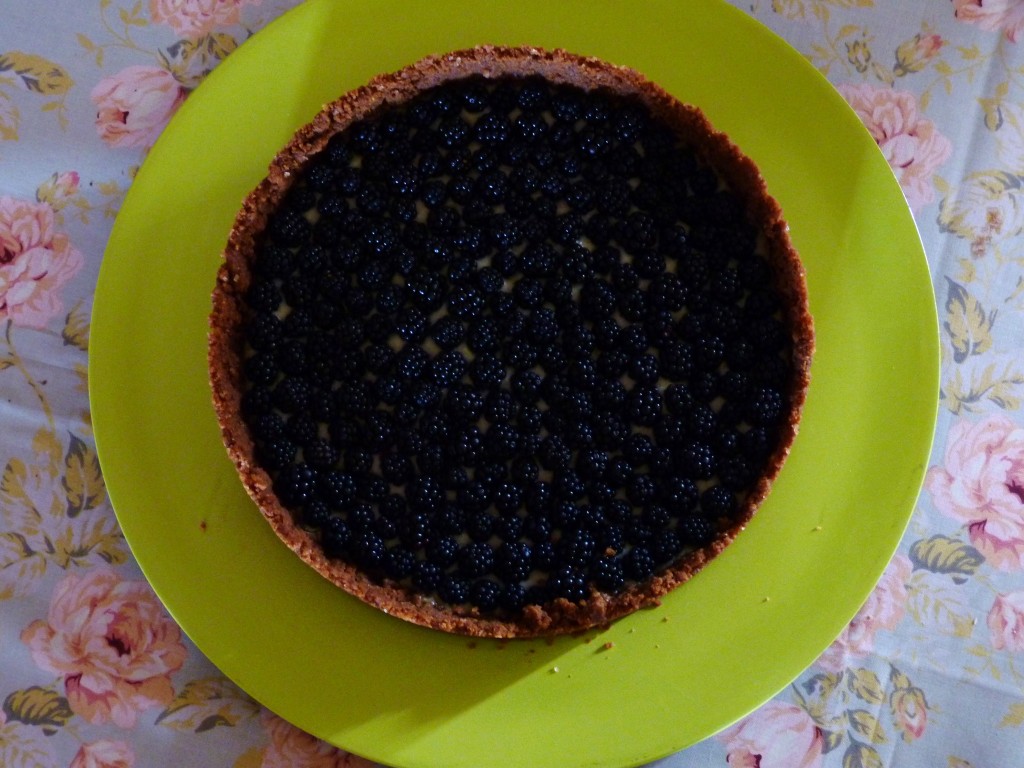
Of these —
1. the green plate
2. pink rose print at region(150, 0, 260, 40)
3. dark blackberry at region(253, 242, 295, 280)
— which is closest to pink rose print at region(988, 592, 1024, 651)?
the green plate

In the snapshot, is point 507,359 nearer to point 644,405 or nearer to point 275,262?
point 644,405

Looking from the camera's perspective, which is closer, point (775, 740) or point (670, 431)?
point (670, 431)

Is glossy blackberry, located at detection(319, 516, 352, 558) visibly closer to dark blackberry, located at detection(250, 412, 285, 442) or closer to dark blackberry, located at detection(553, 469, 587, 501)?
dark blackberry, located at detection(250, 412, 285, 442)

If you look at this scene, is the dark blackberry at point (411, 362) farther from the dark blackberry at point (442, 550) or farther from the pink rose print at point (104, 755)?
the pink rose print at point (104, 755)

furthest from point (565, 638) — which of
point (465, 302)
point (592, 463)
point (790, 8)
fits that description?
point (790, 8)

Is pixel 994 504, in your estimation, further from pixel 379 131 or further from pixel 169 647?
pixel 169 647

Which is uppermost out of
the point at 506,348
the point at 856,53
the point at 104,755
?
the point at 856,53

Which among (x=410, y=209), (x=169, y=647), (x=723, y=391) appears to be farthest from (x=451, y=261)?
(x=169, y=647)
